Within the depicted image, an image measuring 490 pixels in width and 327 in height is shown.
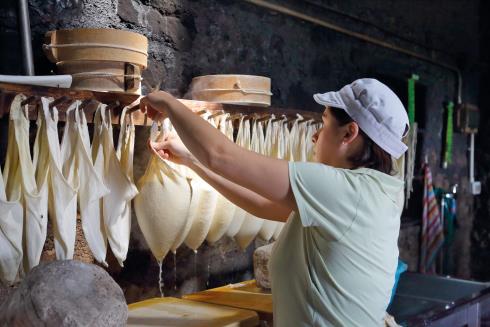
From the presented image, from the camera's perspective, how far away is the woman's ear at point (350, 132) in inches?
59.0

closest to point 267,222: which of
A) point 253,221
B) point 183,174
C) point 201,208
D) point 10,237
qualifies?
point 253,221

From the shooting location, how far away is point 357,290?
58.5 inches

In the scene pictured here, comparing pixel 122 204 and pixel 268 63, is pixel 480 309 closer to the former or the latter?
pixel 268 63

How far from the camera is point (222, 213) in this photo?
74.2 inches

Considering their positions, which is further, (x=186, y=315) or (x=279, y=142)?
(x=279, y=142)

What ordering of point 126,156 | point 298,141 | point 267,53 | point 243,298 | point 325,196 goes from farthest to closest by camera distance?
point 267,53 → point 298,141 → point 243,298 → point 126,156 → point 325,196

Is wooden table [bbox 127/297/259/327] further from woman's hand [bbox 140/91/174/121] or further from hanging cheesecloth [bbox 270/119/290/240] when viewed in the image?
woman's hand [bbox 140/91/174/121]

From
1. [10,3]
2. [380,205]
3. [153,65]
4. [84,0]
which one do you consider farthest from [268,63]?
[380,205]

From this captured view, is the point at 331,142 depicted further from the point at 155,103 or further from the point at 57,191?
the point at 57,191

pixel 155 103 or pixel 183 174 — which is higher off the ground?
pixel 155 103

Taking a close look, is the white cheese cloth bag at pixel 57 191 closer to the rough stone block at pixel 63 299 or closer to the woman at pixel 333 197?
the rough stone block at pixel 63 299

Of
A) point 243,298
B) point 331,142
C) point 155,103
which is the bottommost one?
point 243,298

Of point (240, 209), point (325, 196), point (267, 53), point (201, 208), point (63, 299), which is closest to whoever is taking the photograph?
point (63, 299)

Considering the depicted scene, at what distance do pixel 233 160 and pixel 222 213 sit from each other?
60cm
